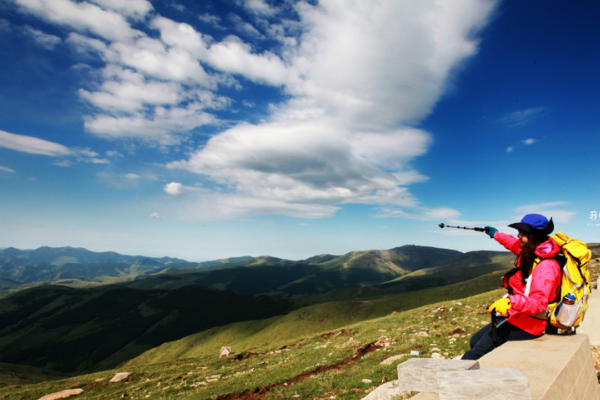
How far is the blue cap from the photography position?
7273 millimetres

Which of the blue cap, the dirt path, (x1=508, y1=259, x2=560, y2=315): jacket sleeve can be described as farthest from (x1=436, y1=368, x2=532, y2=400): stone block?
the dirt path

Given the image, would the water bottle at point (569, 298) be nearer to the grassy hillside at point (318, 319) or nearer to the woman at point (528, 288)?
the woman at point (528, 288)

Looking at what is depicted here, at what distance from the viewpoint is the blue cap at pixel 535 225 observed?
7273 millimetres

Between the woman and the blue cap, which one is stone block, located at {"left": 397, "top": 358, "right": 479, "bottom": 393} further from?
the blue cap

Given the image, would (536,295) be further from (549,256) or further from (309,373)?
(309,373)

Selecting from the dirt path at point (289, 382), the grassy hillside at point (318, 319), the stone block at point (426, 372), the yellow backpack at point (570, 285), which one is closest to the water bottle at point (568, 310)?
the yellow backpack at point (570, 285)

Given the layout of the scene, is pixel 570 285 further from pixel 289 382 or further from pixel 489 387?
pixel 289 382

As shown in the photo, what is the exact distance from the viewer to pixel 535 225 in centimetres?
738

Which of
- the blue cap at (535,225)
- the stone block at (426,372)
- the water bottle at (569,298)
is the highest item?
the blue cap at (535,225)

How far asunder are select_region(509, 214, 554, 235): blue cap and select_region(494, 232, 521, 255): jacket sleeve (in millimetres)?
1244

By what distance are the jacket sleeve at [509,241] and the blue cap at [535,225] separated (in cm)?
124

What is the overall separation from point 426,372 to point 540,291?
131 inches

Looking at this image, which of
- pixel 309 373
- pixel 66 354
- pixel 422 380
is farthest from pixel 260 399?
pixel 66 354

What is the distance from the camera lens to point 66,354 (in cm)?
16750
